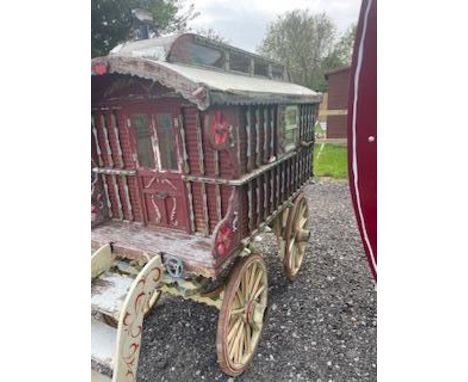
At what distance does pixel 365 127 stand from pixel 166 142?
2.23 metres

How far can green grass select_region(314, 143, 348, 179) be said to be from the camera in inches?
452

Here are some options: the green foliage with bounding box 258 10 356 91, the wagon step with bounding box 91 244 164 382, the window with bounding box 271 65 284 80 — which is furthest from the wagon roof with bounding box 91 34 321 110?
the green foliage with bounding box 258 10 356 91

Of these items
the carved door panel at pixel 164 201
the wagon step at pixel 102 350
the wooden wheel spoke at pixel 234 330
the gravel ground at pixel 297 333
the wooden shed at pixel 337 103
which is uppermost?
the wooden shed at pixel 337 103

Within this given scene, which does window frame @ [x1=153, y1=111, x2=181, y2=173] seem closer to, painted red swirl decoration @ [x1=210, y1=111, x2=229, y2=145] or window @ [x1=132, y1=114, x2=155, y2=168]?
window @ [x1=132, y1=114, x2=155, y2=168]

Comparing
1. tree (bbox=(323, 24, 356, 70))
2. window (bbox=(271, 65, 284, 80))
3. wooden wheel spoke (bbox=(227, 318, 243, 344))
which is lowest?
wooden wheel spoke (bbox=(227, 318, 243, 344))

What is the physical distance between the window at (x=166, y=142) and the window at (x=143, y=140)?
130mm

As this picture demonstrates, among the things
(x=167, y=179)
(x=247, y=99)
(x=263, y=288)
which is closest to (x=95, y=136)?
(x=167, y=179)

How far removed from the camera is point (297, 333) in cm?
373

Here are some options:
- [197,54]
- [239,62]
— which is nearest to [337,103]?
[239,62]

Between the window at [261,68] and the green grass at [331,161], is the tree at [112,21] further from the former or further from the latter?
the green grass at [331,161]

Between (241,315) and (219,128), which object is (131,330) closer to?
(241,315)

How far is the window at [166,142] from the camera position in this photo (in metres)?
2.93

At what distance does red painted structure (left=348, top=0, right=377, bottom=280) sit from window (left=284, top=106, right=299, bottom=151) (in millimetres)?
2813

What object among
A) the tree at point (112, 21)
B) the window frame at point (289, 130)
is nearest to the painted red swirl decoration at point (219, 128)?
the window frame at point (289, 130)
